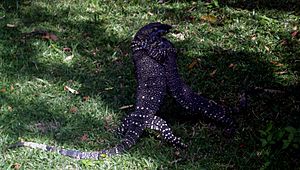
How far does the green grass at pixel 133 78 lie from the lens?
15.3ft

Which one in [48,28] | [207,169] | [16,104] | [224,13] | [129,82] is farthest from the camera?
[224,13]

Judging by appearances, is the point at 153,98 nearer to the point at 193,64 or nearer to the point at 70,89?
the point at 70,89

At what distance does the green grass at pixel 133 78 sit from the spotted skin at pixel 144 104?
84 mm

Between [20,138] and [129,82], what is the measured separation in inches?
66.9

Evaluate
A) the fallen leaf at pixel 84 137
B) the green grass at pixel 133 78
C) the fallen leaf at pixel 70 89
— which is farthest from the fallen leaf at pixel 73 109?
the fallen leaf at pixel 84 137

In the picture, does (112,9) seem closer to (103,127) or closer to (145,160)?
(103,127)

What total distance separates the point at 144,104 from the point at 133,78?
3.89 ft

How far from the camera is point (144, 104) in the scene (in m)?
5.01

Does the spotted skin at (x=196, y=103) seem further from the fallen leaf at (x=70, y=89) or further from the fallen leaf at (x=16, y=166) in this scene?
the fallen leaf at (x=16, y=166)

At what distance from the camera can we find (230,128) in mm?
5059

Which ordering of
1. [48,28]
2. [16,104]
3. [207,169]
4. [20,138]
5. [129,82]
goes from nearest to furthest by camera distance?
[207,169] < [20,138] < [16,104] < [129,82] < [48,28]

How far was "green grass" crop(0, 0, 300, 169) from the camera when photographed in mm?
4676

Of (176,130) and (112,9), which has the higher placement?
(112,9)

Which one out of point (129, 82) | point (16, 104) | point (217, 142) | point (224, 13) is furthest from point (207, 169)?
point (224, 13)
